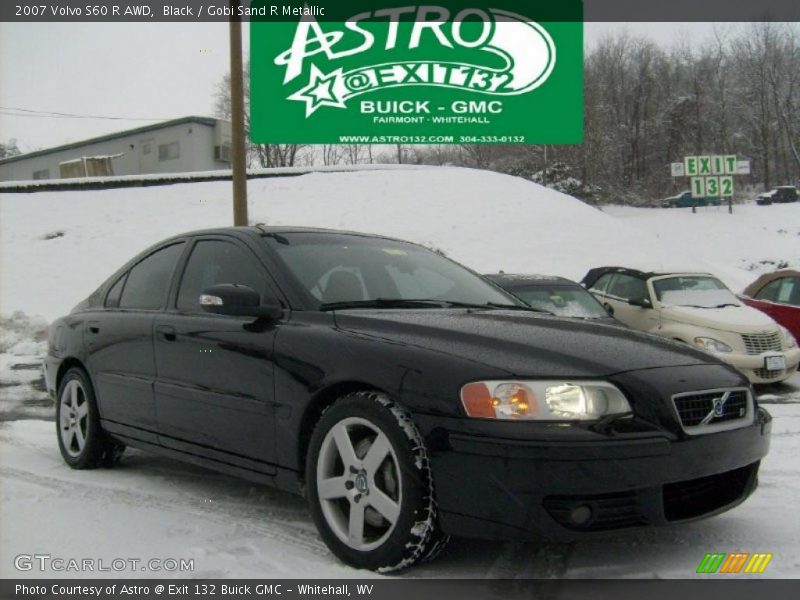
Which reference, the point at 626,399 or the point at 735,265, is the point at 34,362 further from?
the point at 735,265

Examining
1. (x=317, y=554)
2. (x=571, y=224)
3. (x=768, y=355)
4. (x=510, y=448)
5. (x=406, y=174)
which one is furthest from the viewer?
(x=406, y=174)

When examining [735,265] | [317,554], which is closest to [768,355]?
[317,554]

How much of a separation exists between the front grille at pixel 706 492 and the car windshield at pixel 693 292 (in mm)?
6878

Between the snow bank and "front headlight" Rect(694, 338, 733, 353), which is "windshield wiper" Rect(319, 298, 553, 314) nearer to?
"front headlight" Rect(694, 338, 733, 353)

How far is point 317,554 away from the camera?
329 cm

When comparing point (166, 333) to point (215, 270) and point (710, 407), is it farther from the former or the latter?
point (710, 407)

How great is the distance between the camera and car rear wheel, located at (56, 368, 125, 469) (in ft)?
16.1

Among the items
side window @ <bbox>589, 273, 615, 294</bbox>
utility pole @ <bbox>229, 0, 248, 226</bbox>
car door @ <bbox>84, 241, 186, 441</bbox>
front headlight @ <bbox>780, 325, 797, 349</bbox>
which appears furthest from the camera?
utility pole @ <bbox>229, 0, 248, 226</bbox>

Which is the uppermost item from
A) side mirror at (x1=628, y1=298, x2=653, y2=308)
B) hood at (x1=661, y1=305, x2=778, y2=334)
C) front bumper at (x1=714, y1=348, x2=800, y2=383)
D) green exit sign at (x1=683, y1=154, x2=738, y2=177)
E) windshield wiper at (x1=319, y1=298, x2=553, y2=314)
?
green exit sign at (x1=683, y1=154, x2=738, y2=177)

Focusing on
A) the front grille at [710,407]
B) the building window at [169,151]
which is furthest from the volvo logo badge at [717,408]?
the building window at [169,151]

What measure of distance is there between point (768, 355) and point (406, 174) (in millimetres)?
18081

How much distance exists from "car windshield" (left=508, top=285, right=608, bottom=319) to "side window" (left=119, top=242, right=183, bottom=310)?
484cm

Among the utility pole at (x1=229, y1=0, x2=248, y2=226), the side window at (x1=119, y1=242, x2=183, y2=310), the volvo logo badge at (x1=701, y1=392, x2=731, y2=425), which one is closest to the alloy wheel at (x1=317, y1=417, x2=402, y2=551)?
the volvo logo badge at (x1=701, y1=392, x2=731, y2=425)

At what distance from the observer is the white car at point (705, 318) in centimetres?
876
